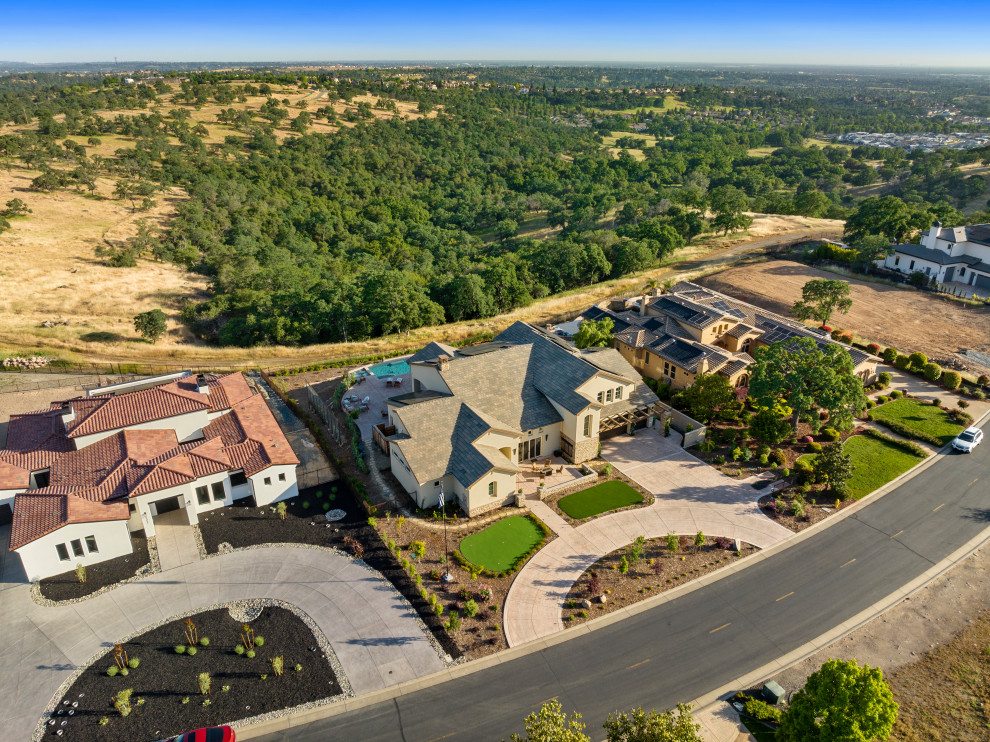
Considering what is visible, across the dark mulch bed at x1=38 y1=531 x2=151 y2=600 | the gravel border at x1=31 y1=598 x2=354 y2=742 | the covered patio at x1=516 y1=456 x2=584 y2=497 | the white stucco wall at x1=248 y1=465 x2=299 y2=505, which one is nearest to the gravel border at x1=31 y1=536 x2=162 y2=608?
the dark mulch bed at x1=38 y1=531 x2=151 y2=600

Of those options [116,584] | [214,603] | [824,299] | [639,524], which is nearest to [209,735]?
[214,603]

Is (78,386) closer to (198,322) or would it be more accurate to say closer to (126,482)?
(198,322)

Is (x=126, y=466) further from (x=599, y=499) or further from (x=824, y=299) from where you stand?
(x=824, y=299)

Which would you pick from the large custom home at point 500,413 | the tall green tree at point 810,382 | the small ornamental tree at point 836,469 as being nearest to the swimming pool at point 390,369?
the large custom home at point 500,413

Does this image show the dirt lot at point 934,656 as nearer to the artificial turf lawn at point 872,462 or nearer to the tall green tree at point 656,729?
the artificial turf lawn at point 872,462

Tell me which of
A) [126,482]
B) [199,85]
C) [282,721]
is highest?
[199,85]

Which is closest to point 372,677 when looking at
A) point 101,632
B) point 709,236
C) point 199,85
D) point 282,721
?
point 282,721

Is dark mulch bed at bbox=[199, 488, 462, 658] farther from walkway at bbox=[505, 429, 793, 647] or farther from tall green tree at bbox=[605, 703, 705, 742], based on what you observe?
tall green tree at bbox=[605, 703, 705, 742]
